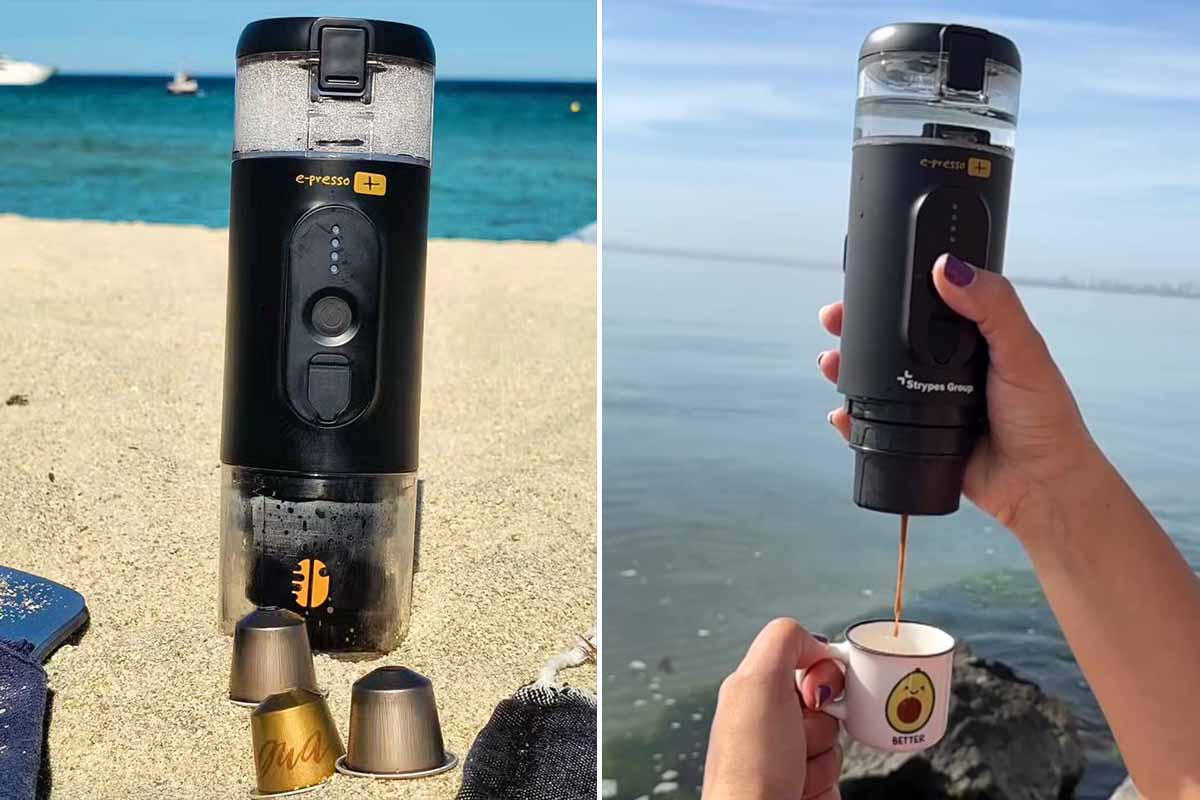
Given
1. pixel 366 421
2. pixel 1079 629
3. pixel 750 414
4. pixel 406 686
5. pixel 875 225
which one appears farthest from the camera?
pixel 750 414

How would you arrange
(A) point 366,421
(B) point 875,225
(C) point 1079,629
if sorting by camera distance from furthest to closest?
(A) point 366,421
(C) point 1079,629
(B) point 875,225

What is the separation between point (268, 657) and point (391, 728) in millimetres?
286

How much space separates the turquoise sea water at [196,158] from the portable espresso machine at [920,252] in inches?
423

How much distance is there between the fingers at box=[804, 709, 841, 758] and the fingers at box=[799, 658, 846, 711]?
0.03 metres

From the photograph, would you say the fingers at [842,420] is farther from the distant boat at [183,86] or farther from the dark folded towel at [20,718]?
the distant boat at [183,86]

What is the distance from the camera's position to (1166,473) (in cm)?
346

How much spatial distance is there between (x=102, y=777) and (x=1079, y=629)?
1.34 m

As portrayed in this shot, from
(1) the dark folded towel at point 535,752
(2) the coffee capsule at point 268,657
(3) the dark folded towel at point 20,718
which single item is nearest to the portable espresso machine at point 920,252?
(1) the dark folded towel at point 535,752

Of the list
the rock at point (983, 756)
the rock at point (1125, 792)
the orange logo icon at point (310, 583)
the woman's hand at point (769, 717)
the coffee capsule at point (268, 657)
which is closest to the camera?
the woman's hand at point (769, 717)

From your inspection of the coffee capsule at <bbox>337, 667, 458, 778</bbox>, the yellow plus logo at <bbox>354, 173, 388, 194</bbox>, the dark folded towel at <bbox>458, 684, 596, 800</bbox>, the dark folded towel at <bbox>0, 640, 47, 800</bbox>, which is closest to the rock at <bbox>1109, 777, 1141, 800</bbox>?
the dark folded towel at <bbox>458, 684, 596, 800</bbox>

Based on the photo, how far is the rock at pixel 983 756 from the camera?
2639mm

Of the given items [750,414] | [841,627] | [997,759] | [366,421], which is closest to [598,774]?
[366,421]

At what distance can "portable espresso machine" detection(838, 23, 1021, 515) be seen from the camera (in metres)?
1.25

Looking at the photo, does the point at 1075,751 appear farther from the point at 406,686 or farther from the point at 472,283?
the point at 472,283
